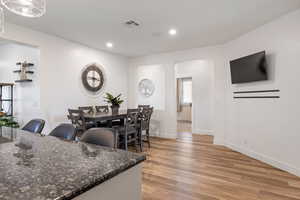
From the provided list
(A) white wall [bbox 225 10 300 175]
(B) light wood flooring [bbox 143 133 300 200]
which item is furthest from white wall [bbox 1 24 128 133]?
(A) white wall [bbox 225 10 300 175]

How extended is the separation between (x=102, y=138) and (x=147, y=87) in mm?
4451

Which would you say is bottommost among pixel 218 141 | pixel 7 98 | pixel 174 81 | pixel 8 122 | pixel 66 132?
pixel 218 141

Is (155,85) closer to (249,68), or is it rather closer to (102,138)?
(249,68)

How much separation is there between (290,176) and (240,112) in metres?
1.50

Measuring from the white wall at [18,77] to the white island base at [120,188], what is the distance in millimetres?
3241

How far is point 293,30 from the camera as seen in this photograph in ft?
8.61

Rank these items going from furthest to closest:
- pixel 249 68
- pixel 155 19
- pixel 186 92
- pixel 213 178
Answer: pixel 186 92, pixel 249 68, pixel 155 19, pixel 213 178

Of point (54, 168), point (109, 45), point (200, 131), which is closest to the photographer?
point (54, 168)

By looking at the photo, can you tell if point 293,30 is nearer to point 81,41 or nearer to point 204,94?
point 204,94

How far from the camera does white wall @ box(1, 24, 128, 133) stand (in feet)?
10.7

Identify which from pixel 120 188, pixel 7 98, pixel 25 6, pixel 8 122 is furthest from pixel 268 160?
pixel 7 98

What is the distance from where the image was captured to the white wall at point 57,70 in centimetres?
326

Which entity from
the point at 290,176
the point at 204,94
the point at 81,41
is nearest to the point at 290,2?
the point at 290,176

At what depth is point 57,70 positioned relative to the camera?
3611 mm
